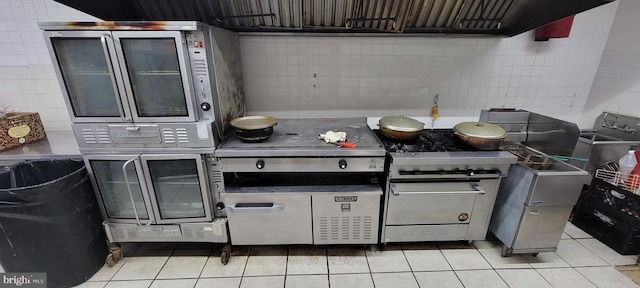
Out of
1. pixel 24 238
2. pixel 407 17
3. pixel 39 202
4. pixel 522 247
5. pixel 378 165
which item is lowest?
pixel 522 247

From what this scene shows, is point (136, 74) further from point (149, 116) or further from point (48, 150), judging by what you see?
point (48, 150)

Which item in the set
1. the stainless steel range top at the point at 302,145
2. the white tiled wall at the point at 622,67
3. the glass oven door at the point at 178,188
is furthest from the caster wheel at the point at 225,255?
the white tiled wall at the point at 622,67

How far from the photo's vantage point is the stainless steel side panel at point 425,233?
1.98 meters

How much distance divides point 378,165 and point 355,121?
759mm

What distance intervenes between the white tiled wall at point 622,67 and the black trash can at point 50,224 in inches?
182

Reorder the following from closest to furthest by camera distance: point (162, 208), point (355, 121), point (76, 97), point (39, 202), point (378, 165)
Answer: point (39, 202)
point (76, 97)
point (378, 165)
point (162, 208)
point (355, 121)

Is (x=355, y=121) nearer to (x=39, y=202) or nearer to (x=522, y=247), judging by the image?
(x=522, y=247)

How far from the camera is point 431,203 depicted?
→ 190 cm

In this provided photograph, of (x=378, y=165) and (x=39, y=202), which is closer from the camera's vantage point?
(x=39, y=202)

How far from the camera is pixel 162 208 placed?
1935mm

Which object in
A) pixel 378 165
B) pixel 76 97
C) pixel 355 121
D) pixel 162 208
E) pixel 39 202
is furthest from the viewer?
pixel 355 121

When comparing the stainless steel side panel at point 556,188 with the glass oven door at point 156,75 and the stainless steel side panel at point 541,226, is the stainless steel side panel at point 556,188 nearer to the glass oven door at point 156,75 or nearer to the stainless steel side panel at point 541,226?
the stainless steel side panel at point 541,226

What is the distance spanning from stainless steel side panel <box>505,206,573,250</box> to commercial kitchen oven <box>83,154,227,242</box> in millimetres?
2243

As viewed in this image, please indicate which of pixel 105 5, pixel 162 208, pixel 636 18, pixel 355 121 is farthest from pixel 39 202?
pixel 636 18
